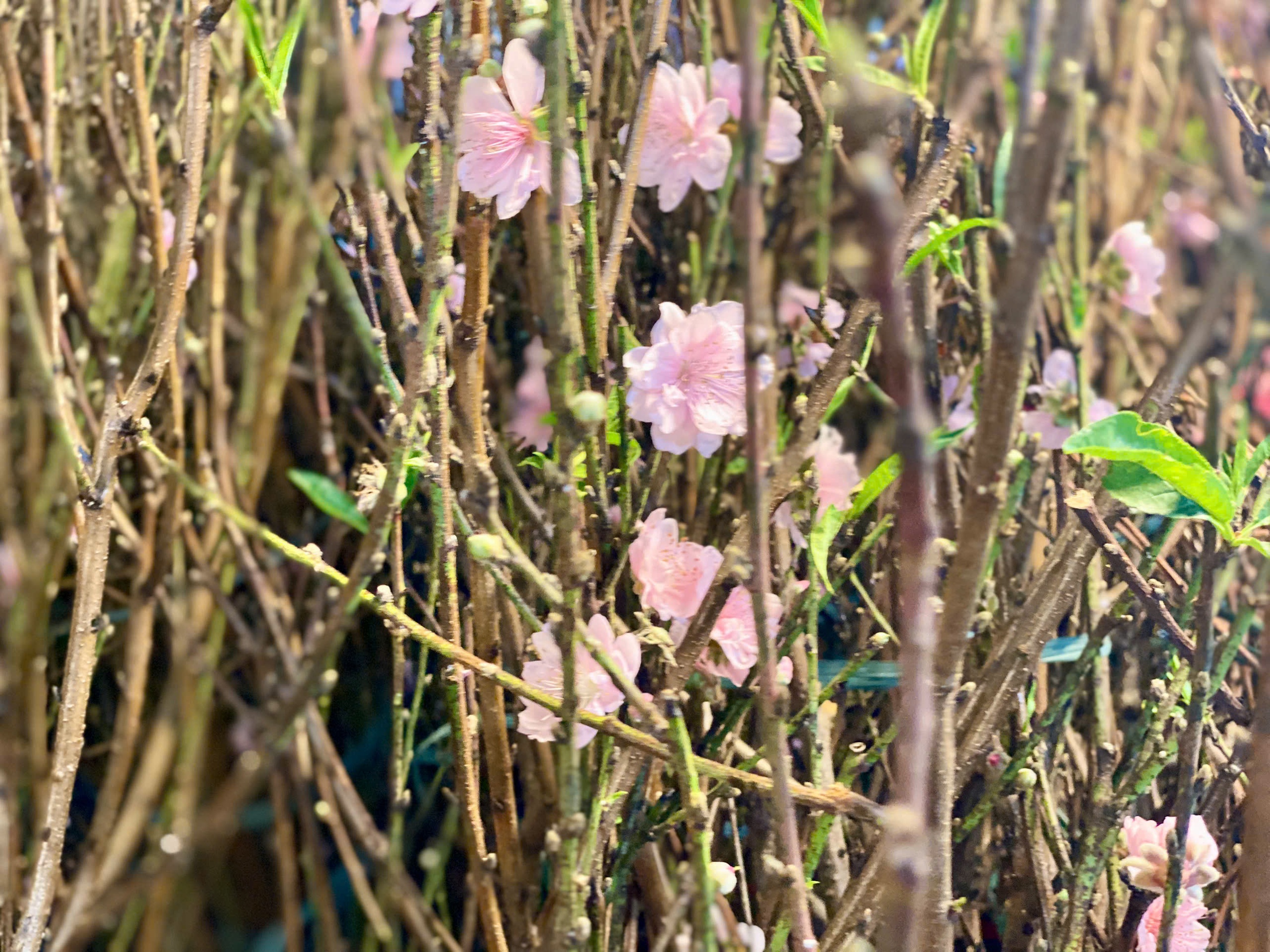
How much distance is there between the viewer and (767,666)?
0.43 meters

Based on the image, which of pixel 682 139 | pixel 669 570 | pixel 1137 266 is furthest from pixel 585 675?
pixel 1137 266

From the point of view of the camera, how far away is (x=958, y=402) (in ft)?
2.95

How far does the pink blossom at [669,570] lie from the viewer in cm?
60

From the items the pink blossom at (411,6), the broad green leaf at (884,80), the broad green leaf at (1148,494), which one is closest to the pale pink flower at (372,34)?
the pink blossom at (411,6)

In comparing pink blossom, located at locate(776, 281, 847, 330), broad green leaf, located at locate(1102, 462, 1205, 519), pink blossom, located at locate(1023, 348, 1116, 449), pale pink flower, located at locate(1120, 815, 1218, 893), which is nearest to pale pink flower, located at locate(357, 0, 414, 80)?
pink blossom, located at locate(776, 281, 847, 330)

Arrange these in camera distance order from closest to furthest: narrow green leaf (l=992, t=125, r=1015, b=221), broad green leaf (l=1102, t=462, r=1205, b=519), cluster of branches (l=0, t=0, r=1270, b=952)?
1. cluster of branches (l=0, t=0, r=1270, b=952)
2. broad green leaf (l=1102, t=462, r=1205, b=519)
3. narrow green leaf (l=992, t=125, r=1015, b=221)

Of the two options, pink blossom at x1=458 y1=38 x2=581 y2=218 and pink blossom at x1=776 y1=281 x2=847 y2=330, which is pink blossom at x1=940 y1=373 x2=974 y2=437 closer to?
pink blossom at x1=776 y1=281 x2=847 y2=330

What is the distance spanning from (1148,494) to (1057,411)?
340mm

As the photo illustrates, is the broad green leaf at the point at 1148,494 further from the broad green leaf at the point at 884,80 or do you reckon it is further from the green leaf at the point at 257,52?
the green leaf at the point at 257,52

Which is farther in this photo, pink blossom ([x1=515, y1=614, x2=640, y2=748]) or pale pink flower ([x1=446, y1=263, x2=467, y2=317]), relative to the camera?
pale pink flower ([x1=446, y1=263, x2=467, y2=317])

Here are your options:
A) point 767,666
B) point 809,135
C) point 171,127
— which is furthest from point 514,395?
point 767,666

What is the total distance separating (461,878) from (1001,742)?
0.52m

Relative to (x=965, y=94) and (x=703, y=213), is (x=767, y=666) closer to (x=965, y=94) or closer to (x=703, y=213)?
(x=965, y=94)

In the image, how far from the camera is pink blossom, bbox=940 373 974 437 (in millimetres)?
862
